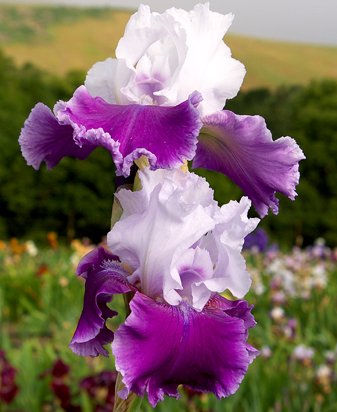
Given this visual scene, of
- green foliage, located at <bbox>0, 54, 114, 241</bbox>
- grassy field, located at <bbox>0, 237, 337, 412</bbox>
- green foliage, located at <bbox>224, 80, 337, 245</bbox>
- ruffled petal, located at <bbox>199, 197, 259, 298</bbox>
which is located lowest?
green foliage, located at <bbox>0, 54, 114, 241</bbox>

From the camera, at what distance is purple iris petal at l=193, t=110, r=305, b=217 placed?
1.12 m

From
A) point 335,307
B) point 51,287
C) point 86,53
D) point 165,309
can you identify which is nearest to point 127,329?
point 165,309

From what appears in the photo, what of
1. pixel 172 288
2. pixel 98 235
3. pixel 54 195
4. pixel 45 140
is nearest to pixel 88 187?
pixel 54 195

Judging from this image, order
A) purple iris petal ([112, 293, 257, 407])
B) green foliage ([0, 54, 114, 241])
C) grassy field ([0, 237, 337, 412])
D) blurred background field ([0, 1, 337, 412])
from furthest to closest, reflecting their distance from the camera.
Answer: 1. green foliage ([0, 54, 114, 241])
2. blurred background field ([0, 1, 337, 412])
3. grassy field ([0, 237, 337, 412])
4. purple iris petal ([112, 293, 257, 407])

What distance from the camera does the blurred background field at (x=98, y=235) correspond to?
4668 mm

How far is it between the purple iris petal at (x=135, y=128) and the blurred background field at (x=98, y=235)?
3.18 meters

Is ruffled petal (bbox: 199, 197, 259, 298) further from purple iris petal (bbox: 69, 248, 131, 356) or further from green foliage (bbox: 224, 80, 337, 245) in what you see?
green foliage (bbox: 224, 80, 337, 245)

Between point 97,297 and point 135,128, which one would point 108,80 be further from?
point 97,297

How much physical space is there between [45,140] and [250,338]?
5.61m

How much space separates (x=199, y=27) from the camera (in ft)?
3.88

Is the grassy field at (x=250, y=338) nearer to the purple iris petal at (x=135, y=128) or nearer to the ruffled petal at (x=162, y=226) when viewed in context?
the ruffled petal at (x=162, y=226)

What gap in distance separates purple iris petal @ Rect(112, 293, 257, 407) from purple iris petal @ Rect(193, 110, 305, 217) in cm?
23

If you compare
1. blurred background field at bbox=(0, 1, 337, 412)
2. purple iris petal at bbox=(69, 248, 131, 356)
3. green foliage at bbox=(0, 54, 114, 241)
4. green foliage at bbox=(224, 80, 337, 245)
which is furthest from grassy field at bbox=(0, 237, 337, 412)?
green foliage at bbox=(224, 80, 337, 245)

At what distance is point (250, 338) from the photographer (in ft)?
21.5
